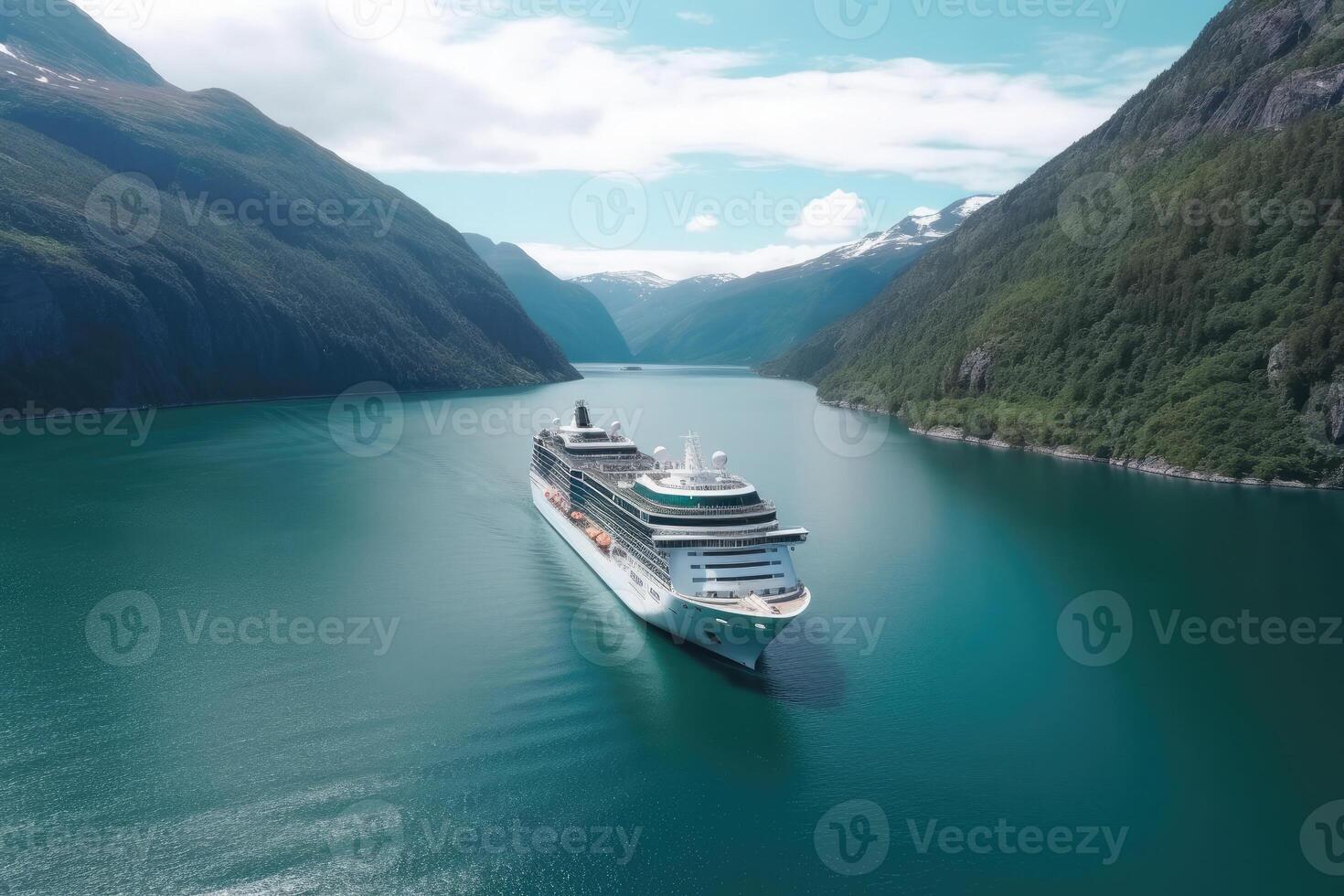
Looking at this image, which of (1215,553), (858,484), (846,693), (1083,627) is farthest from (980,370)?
(846,693)

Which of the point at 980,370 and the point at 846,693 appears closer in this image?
the point at 846,693

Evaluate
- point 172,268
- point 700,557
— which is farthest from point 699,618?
point 172,268

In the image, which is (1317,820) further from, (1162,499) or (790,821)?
(1162,499)

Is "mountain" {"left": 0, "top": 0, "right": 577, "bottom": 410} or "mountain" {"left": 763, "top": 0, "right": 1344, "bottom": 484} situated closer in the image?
"mountain" {"left": 763, "top": 0, "right": 1344, "bottom": 484}

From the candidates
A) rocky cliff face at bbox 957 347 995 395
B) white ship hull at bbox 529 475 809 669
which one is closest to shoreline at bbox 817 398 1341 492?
rocky cliff face at bbox 957 347 995 395

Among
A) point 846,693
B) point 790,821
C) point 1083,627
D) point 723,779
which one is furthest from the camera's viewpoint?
point 1083,627

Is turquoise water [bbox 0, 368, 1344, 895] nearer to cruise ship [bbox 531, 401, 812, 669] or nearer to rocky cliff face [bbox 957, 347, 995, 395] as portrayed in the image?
cruise ship [bbox 531, 401, 812, 669]

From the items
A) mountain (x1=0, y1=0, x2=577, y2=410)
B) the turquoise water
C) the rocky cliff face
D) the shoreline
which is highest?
mountain (x1=0, y1=0, x2=577, y2=410)
